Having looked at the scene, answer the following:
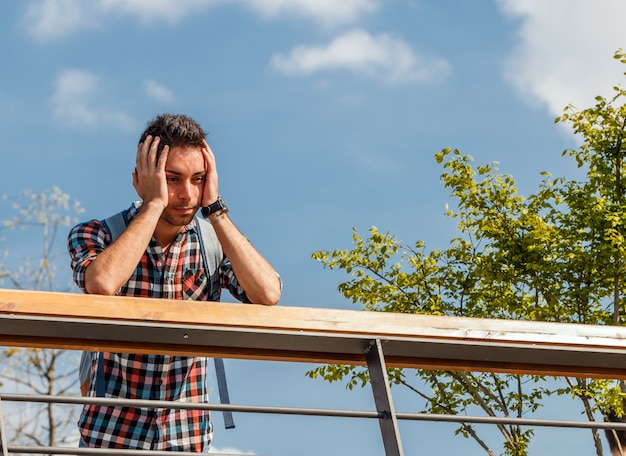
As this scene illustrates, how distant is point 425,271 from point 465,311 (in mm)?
1103

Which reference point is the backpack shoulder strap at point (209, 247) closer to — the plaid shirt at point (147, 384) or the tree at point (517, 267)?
the plaid shirt at point (147, 384)

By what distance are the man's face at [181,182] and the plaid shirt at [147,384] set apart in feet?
0.52

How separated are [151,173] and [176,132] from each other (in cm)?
18

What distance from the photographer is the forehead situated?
126 inches

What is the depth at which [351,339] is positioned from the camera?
7.69ft

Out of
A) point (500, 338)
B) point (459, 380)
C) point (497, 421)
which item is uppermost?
point (459, 380)

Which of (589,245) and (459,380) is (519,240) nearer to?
(589,245)

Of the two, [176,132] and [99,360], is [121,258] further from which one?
[176,132]

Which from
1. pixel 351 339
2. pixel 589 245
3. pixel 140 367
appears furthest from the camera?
pixel 589 245

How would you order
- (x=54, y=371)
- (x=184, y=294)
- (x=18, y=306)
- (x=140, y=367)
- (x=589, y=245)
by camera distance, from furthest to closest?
1. (x=589, y=245)
2. (x=54, y=371)
3. (x=184, y=294)
4. (x=140, y=367)
5. (x=18, y=306)

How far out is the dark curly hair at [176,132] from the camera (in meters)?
3.20

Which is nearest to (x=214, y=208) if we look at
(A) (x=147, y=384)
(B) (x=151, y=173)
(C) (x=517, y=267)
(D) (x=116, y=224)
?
(B) (x=151, y=173)

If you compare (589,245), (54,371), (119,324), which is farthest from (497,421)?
(589,245)

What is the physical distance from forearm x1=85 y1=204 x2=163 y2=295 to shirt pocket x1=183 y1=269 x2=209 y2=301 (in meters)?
0.30
